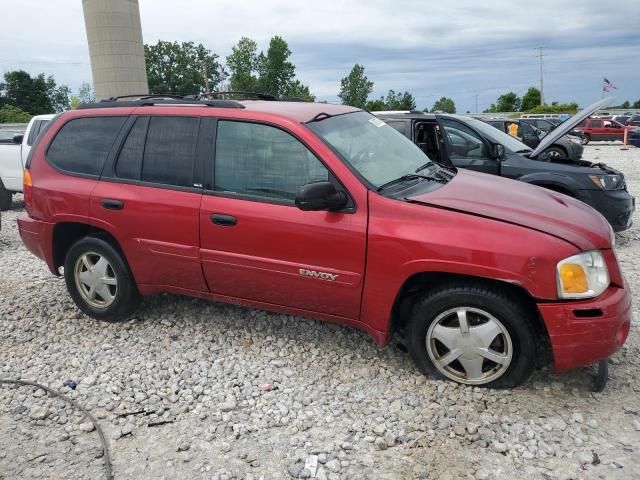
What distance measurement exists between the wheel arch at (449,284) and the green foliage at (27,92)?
77377 millimetres

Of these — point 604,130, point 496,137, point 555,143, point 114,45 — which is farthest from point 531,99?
point 496,137

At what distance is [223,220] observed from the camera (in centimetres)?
367

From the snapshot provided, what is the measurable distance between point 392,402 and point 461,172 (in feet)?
6.37

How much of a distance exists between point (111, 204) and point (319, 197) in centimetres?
181

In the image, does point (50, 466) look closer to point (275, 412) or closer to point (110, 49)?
point (275, 412)

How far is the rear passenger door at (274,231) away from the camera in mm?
3359

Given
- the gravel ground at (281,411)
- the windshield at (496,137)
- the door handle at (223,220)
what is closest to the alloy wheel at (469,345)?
the gravel ground at (281,411)

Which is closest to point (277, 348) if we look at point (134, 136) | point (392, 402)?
point (392, 402)

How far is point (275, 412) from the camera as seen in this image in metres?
3.22

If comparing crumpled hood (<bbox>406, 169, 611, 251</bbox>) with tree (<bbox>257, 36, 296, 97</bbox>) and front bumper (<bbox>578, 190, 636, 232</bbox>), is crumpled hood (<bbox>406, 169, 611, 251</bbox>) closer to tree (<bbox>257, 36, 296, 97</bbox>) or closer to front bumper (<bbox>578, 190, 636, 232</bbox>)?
front bumper (<bbox>578, 190, 636, 232</bbox>)

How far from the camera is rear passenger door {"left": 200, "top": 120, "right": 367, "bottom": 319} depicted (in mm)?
3359

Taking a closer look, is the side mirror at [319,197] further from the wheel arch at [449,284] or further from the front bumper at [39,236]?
the front bumper at [39,236]

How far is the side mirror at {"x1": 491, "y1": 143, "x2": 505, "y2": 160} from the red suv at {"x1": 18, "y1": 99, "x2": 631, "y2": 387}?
2.87m

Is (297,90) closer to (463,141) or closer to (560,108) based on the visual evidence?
(560,108)
